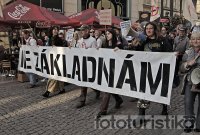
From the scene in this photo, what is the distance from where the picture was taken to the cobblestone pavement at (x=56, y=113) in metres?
5.89

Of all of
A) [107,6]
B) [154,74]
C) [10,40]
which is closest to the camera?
[154,74]

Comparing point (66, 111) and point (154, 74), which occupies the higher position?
point (154, 74)

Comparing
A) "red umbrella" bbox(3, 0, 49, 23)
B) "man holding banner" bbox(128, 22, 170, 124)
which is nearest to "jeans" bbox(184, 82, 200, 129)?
"man holding banner" bbox(128, 22, 170, 124)

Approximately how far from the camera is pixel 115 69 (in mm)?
6695

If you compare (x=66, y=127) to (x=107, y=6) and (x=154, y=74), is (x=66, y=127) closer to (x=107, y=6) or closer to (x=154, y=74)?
(x=154, y=74)

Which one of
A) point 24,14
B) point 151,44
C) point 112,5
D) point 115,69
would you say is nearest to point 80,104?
point 115,69

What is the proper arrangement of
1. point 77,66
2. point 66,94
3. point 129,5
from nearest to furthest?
point 77,66
point 66,94
point 129,5

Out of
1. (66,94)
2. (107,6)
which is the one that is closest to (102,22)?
(66,94)

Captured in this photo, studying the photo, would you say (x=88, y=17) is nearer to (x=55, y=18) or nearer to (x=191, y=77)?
(x=55, y=18)

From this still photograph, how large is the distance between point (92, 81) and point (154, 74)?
1864mm

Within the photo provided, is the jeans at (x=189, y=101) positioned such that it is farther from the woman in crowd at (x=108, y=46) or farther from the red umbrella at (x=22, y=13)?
the red umbrella at (x=22, y=13)

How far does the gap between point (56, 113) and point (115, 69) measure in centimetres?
164

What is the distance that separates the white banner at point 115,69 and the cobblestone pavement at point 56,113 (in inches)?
22.9

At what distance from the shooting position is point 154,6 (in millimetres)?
16344
